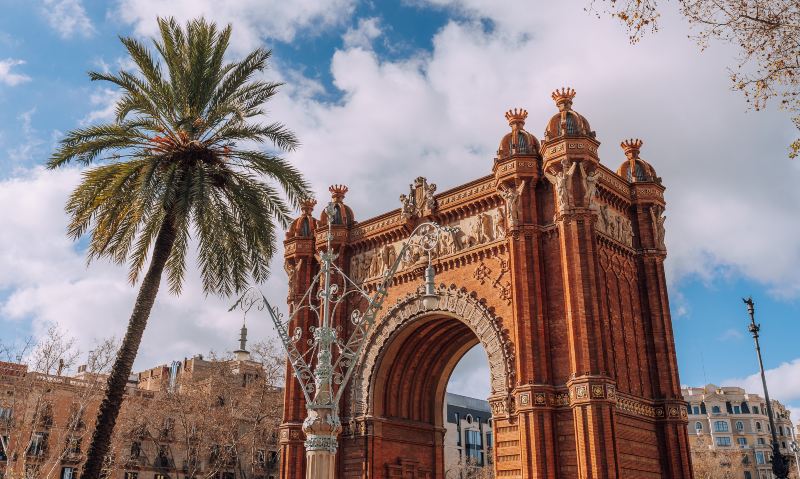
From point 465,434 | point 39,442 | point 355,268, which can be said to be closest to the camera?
point 355,268

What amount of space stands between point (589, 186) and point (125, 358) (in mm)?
13685

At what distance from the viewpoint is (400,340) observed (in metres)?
26.2

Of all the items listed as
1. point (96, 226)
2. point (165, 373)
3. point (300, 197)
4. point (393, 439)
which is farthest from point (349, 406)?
point (165, 373)

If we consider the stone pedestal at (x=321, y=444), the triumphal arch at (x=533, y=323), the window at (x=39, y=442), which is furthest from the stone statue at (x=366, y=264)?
the window at (x=39, y=442)

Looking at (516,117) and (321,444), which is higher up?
(516,117)

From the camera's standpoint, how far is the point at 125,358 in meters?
15.9

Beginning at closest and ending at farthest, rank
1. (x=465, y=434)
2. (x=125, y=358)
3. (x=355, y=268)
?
(x=125, y=358), (x=355, y=268), (x=465, y=434)

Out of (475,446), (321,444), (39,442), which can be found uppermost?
(475,446)

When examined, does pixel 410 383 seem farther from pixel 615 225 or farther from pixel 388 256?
pixel 615 225

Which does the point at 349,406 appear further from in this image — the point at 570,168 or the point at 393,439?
the point at 570,168

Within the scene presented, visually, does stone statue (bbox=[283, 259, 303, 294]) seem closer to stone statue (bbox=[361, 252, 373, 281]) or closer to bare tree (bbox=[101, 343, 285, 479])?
stone statue (bbox=[361, 252, 373, 281])

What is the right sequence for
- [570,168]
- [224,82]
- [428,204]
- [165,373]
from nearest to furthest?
1. [224,82]
2. [570,168]
3. [428,204]
4. [165,373]

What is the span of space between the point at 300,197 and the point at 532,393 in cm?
849

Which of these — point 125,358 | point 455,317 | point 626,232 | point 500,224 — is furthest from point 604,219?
→ point 125,358
